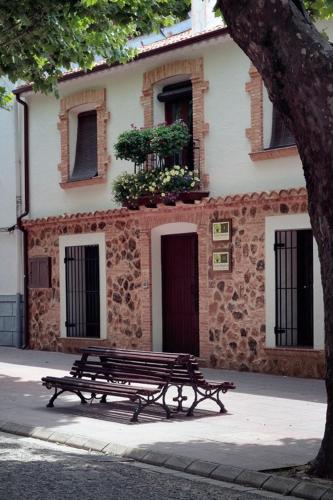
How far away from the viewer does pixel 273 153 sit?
14891 millimetres

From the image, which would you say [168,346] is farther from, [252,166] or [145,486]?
[145,486]

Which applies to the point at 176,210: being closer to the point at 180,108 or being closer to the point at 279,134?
the point at 180,108

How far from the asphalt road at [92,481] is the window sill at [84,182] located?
10.4 m

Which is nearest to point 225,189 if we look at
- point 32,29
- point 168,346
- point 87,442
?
point 168,346

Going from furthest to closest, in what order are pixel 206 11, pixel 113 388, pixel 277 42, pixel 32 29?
pixel 206 11, pixel 32 29, pixel 113 388, pixel 277 42

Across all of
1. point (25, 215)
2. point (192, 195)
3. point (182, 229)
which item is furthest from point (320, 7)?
point (25, 215)

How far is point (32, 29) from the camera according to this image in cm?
1259

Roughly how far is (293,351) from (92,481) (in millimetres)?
7711

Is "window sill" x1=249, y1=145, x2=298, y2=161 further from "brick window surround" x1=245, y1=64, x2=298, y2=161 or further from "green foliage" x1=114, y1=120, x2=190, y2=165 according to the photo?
"green foliage" x1=114, y1=120, x2=190, y2=165

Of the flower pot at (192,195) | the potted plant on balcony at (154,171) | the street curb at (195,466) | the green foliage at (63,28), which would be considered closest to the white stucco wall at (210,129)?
the flower pot at (192,195)

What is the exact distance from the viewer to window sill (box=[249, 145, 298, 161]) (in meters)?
14.6

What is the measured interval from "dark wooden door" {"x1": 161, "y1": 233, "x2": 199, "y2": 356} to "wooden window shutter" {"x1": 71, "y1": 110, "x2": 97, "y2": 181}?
2.79 meters

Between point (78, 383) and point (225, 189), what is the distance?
20.0 ft

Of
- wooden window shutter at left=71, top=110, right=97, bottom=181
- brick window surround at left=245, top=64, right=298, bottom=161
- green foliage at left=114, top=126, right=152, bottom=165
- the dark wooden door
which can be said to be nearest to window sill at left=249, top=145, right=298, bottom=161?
brick window surround at left=245, top=64, right=298, bottom=161
